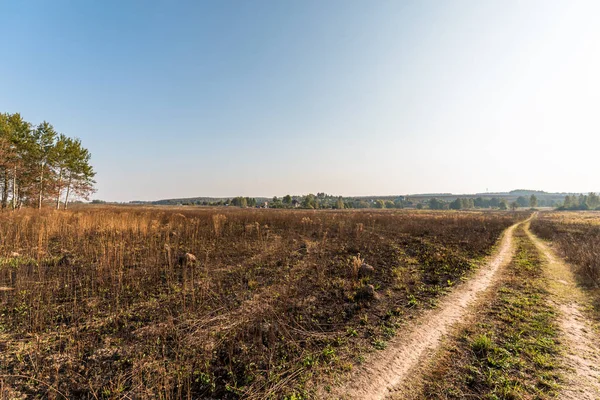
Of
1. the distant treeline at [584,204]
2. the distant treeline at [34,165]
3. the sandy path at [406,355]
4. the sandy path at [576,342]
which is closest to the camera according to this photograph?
the sandy path at [406,355]

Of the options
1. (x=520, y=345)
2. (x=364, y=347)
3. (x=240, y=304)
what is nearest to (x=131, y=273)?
(x=240, y=304)

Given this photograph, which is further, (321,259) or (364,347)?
(321,259)

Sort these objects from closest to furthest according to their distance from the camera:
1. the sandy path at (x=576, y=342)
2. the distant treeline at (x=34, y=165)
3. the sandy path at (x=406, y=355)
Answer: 1. the sandy path at (x=406, y=355)
2. the sandy path at (x=576, y=342)
3. the distant treeline at (x=34, y=165)

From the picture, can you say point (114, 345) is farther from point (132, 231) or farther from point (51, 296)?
point (132, 231)

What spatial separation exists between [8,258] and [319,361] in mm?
11197

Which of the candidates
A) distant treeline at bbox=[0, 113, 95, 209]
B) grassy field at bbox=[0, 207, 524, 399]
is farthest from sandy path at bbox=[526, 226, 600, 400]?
distant treeline at bbox=[0, 113, 95, 209]

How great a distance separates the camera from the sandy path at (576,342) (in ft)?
10.7

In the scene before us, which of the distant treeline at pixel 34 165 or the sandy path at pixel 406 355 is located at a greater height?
the distant treeline at pixel 34 165

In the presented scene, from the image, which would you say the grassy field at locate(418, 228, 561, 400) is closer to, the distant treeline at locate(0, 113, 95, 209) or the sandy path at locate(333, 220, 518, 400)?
the sandy path at locate(333, 220, 518, 400)

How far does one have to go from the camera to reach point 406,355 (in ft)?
12.8

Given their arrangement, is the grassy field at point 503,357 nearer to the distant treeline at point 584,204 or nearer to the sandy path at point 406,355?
the sandy path at point 406,355

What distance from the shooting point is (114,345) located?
392cm

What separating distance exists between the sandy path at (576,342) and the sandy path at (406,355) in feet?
5.44

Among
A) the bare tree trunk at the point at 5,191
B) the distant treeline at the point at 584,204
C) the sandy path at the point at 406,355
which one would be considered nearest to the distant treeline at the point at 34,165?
the bare tree trunk at the point at 5,191
